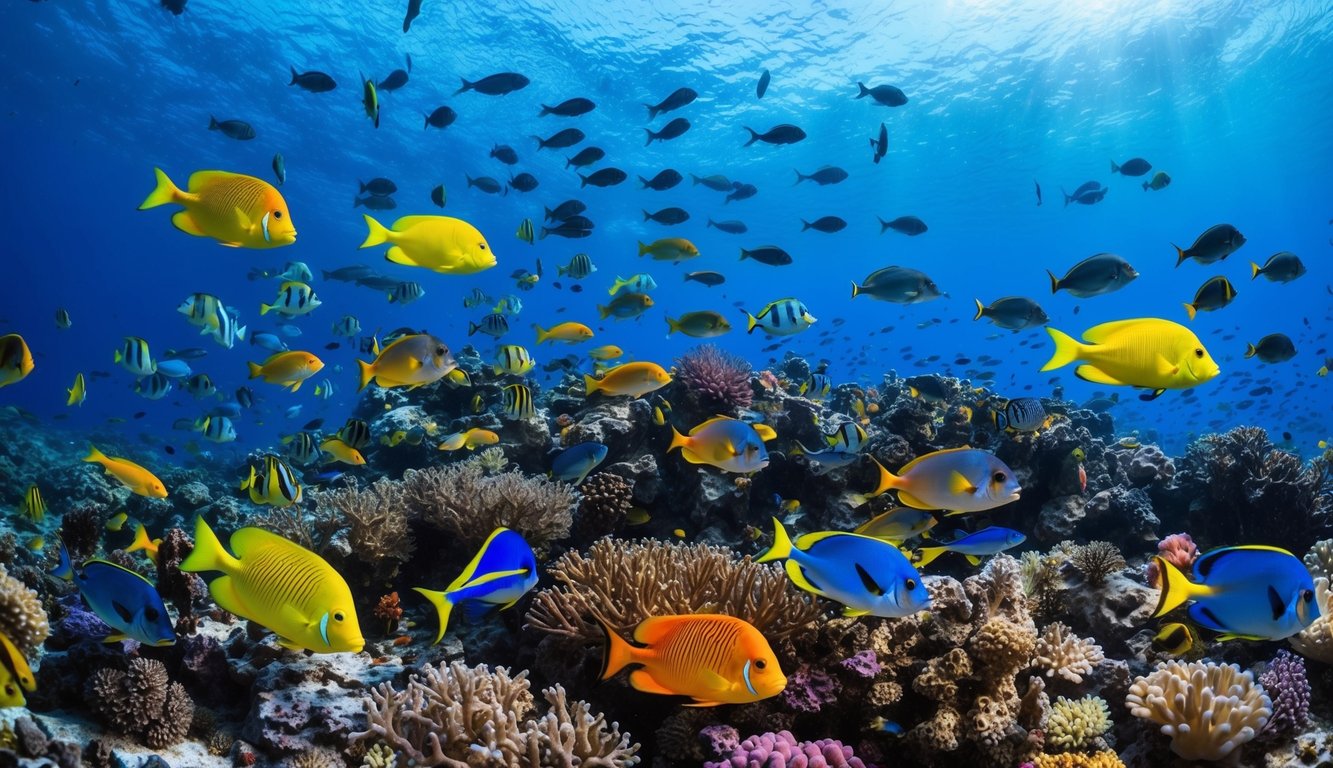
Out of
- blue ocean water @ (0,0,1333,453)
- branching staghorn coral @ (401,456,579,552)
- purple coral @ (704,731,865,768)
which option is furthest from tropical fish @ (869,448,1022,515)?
blue ocean water @ (0,0,1333,453)

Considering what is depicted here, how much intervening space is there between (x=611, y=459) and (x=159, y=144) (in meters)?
41.5

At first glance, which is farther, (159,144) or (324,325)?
(324,325)

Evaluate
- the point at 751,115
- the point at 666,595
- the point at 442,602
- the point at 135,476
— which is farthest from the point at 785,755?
the point at 751,115

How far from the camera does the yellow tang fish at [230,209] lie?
9.07ft

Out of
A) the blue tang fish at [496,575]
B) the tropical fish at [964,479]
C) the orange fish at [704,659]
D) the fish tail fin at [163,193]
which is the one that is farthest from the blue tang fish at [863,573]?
the fish tail fin at [163,193]

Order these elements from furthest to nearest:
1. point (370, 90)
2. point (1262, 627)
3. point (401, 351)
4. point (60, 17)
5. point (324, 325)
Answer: point (324, 325), point (60, 17), point (370, 90), point (401, 351), point (1262, 627)

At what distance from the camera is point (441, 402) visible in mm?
10219

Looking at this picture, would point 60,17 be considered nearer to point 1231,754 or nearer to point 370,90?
point 370,90

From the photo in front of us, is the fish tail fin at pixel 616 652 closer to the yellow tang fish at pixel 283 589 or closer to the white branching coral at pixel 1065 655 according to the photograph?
the yellow tang fish at pixel 283 589

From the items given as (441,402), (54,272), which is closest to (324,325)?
(54,272)

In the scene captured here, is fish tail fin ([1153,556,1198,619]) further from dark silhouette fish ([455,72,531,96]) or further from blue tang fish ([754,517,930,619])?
dark silhouette fish ([455,72,531,96])

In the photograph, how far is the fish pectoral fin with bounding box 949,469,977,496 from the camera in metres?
3.14

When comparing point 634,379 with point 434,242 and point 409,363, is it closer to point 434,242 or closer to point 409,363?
point 409,363

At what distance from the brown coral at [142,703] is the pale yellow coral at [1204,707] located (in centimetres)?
551
